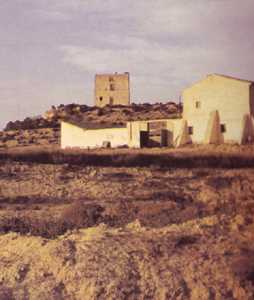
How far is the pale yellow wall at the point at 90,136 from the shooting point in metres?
31.9

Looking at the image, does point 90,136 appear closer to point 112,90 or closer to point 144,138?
point 144,138

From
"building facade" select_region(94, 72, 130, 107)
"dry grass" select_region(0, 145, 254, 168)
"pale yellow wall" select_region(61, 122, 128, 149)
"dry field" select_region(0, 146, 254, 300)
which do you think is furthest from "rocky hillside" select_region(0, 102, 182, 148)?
"dry field" select_region(0, 146, 254, 300)

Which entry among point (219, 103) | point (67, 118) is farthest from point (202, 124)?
point (67, 118)

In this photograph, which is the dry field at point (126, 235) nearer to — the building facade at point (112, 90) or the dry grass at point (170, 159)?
the dry grass at point (170, 159)

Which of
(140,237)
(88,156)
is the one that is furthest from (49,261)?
(88,156)

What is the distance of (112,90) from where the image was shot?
5844cm

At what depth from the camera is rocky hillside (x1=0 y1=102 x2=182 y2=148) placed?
141 feet

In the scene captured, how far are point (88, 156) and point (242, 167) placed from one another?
674 cm

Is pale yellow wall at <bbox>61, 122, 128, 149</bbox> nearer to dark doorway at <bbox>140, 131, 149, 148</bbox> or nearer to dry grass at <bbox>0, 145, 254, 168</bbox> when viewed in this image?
dark doorway at <bbox>140, 131, 149, 148</bbox>

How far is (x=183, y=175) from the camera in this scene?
56.3ft

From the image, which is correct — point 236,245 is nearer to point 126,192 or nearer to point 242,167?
point 126,192

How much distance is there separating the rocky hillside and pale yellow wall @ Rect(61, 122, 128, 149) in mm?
6505

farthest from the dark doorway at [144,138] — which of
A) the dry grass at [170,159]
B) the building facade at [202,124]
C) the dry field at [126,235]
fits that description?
the dry field at [126,235]

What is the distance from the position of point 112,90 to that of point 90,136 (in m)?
25.6
